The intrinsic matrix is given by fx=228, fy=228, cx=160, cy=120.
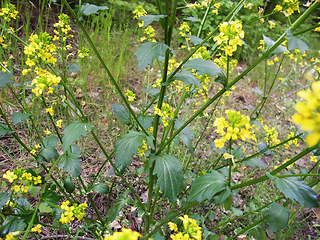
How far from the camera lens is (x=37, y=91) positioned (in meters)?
1.24

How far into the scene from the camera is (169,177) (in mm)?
1260

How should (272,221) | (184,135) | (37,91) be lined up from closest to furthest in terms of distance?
(37,91)
(272,221)
(184,135)

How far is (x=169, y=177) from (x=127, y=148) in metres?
0.28

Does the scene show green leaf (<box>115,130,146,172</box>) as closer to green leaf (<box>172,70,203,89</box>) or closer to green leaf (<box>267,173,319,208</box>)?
green leaf (<box>172,70,203,89</box>)

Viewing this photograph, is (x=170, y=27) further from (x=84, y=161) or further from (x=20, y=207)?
(x=84, y=161)

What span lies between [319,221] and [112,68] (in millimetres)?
3109

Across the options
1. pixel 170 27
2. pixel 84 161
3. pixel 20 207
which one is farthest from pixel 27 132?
pixel 170 27

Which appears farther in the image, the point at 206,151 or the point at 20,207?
the point at 206,151

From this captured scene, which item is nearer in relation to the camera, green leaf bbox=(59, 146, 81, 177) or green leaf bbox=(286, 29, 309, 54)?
green leaf bbox=(286, 29, 309, 54)

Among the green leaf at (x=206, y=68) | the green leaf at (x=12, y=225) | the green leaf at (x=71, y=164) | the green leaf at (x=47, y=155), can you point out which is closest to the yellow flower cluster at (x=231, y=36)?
the green leaf at (x=206, y=68)

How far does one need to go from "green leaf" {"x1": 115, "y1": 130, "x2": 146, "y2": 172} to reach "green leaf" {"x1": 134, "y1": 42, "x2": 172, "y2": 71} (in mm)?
390

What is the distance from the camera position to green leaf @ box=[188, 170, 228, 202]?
115cm

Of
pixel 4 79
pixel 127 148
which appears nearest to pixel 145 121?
pixel 127 148

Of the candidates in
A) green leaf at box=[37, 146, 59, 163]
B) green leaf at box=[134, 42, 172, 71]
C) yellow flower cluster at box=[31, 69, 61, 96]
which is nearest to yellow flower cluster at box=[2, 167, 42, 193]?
green leaf at box=[37, 146, 59, 163]
